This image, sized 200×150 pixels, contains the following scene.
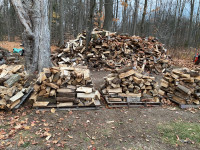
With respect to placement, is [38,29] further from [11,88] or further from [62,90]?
[62,90]

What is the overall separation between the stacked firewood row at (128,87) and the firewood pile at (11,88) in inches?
108

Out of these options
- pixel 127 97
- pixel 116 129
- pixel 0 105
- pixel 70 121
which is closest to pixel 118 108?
pixel 127 97

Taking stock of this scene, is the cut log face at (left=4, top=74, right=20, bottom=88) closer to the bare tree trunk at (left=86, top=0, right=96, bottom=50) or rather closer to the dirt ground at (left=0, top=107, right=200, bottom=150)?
the dirt ground at (left=0, top=107, right=200, bottom=150)

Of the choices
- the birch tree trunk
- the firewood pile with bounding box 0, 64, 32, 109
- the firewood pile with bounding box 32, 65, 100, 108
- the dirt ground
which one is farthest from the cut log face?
the birch tree trunk

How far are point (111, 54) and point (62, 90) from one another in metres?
6.20

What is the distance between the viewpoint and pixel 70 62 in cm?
918

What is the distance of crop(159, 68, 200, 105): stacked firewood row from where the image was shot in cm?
493

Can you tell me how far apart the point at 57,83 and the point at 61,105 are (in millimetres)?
654

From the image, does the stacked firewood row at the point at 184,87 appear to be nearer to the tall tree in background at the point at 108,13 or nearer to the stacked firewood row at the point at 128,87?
the stacked firewood row at the point at 128,87

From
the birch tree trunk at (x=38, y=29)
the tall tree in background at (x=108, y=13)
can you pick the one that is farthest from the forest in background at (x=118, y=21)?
the birch tree trunk at (x=38, y=29)

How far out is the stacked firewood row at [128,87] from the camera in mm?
4684

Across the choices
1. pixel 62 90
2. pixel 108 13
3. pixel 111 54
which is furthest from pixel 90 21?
pixel 62 90

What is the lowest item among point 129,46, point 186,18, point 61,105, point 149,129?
point 149,129

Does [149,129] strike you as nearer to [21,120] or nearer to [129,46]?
[21,120]
